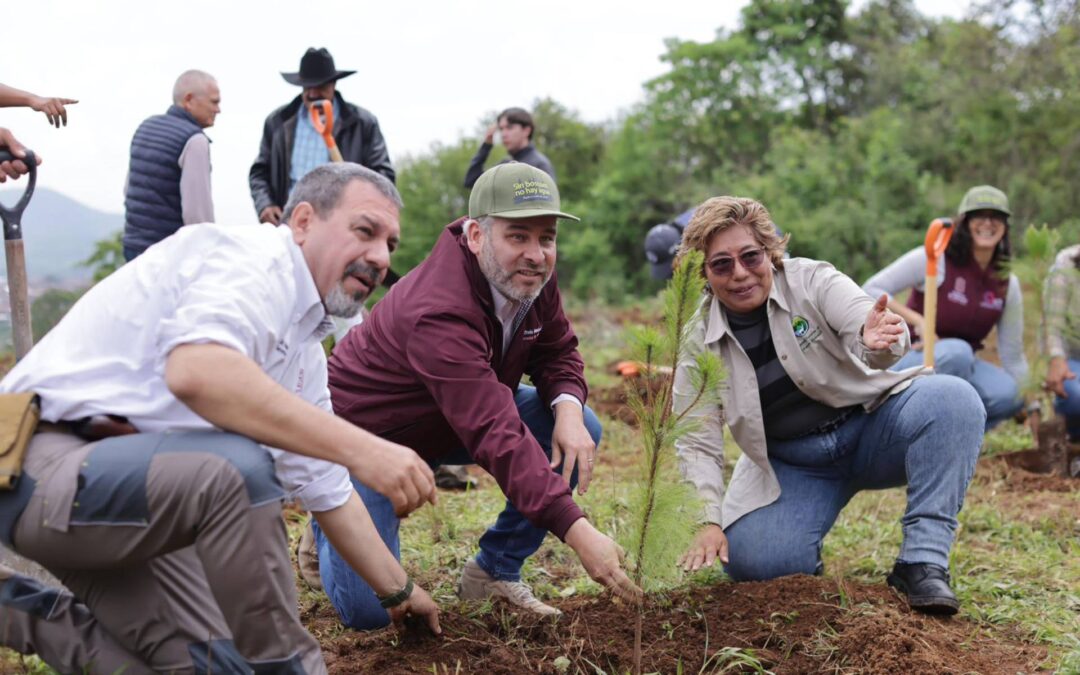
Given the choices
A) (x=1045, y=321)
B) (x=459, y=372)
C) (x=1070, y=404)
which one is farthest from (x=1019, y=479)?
(x=459, y=372)

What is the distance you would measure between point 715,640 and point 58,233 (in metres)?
6.35

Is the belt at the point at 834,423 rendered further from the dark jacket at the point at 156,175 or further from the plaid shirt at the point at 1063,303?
the dark jacket at the point at 156,175

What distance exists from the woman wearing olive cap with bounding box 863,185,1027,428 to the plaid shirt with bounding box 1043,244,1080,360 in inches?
6.9

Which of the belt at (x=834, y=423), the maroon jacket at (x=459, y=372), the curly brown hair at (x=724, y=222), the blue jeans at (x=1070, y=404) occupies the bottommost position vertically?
the blue jeans at (x=1070, y=404)

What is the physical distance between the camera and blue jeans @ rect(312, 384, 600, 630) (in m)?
3.09

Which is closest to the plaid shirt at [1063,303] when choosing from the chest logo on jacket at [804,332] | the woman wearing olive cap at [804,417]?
the woman wearing olive cap at [804,417]

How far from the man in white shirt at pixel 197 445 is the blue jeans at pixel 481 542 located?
65 cm

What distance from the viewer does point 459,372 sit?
270 centimetres

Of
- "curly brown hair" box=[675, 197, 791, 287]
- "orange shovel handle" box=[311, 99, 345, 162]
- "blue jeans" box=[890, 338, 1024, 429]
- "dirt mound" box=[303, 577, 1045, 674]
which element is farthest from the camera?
"blue jeans" box=[890, 338, 1024, 429]

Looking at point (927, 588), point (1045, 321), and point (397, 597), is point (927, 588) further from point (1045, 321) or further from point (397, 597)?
point (1045, 321)

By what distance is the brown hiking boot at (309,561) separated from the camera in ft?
11.8

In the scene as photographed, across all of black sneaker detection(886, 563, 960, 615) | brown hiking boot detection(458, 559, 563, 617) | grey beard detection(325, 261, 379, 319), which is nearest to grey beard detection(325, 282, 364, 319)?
grey beard detection(325, 261, 379, 319)

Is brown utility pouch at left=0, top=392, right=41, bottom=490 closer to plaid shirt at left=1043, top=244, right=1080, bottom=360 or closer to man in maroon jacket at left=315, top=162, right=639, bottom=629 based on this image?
man in maroon jacket at left=315, top=162, right=639, bottom=629

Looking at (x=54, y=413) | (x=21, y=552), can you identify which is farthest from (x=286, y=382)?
(x=21, y=552)
